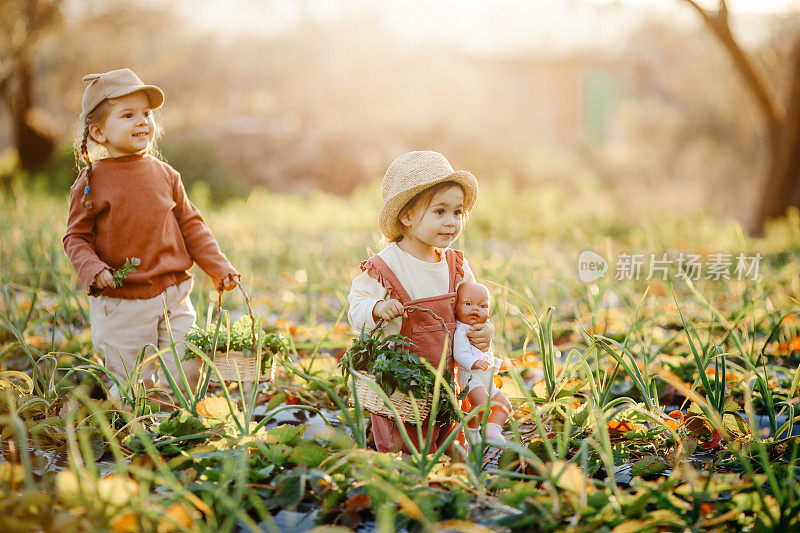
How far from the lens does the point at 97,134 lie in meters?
2.34

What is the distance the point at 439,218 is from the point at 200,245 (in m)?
1.00

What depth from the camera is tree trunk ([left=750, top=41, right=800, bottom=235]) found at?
23.5 feet

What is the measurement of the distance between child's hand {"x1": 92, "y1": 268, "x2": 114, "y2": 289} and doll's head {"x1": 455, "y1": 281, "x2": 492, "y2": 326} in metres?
1.16

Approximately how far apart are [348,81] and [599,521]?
69.1ft

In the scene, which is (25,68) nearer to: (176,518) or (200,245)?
(200,245)

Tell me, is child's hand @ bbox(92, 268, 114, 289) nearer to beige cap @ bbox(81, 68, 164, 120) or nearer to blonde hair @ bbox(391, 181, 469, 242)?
beige cap @ bbox(81, 68, 164, 120)

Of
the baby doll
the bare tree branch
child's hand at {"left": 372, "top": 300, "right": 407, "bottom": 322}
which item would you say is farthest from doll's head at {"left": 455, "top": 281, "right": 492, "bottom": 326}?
the bare tree branch

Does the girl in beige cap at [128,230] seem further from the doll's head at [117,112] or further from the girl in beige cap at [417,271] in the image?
the girl in beige cap at [417,271]

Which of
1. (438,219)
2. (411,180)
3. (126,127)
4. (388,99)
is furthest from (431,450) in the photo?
(388,99)

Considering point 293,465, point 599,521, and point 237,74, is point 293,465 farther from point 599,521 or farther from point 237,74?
point 237,74

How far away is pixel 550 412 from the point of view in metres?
2.13

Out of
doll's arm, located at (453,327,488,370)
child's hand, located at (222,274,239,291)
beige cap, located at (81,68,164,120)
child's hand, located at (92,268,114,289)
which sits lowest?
doll's arm, located at (453,327,488,370)

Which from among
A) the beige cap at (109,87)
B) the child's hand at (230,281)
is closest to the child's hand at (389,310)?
the child's hand at (230,281)

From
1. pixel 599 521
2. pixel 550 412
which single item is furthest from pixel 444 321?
pixel 599 521
